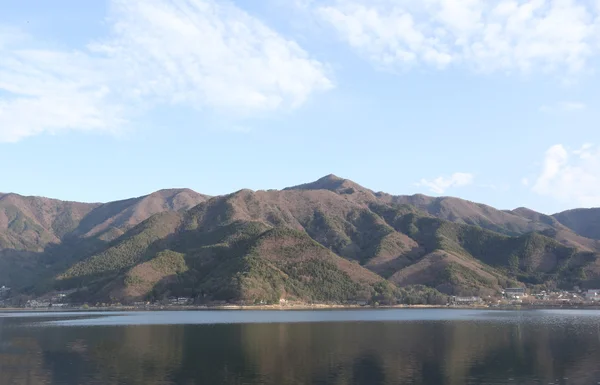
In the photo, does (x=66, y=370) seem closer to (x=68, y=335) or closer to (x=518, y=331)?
(x=68, y=335)

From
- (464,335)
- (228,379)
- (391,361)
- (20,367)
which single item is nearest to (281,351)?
(391,361)

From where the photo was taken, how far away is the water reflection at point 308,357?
61812 mm

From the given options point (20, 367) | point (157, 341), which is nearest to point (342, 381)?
point (20, 367)

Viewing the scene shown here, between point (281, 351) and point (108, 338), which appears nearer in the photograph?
point (281, 351)

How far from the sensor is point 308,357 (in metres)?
77.1

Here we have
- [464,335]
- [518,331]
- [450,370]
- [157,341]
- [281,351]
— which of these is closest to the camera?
[450,370]

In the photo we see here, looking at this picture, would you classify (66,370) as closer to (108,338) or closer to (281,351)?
(281,351)

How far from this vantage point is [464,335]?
10862 cm

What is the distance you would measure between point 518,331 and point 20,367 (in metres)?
87.9

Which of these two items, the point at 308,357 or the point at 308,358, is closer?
the point at 308,358

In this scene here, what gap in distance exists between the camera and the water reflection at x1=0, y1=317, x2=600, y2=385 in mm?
61812

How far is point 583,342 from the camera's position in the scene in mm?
94062

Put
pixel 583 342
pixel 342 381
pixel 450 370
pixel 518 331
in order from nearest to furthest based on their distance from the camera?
pixel 342 381 < pixel 450 370 < pixel 583 342 < pixel 518 331

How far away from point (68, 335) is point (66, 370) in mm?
52647
